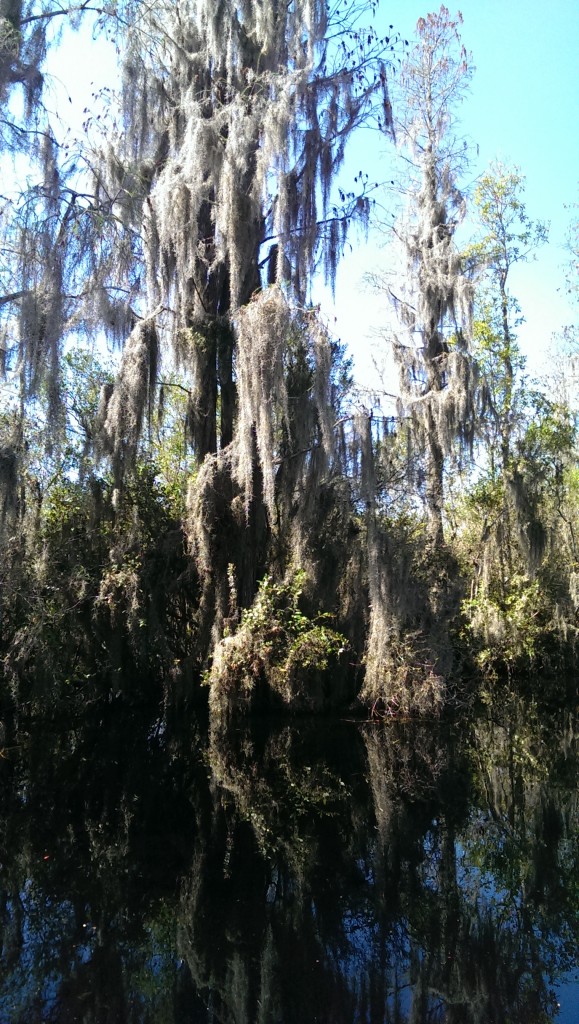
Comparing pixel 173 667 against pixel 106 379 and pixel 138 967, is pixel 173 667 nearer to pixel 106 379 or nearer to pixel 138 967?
pixel 106 379

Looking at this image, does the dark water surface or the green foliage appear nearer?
the dark water surface

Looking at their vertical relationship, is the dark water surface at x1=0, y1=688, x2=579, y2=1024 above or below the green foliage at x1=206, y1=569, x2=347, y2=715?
below

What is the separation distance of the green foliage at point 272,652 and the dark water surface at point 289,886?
1.34 meters

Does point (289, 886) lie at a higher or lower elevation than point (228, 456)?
lower

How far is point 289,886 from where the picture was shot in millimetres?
4879

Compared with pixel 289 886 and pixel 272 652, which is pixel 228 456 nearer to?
pixel 272 652

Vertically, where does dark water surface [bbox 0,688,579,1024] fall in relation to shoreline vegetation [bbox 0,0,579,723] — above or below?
below

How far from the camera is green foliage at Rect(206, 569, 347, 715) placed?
988cm

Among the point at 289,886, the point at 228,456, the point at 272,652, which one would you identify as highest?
the point at 228,456

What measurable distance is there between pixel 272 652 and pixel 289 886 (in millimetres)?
5247

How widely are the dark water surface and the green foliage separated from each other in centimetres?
134

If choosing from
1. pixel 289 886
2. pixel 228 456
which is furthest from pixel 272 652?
pixel 289 886

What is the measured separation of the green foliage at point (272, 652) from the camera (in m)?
9.88

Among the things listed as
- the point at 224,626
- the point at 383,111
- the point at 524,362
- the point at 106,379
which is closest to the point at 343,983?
the point at 224,626
